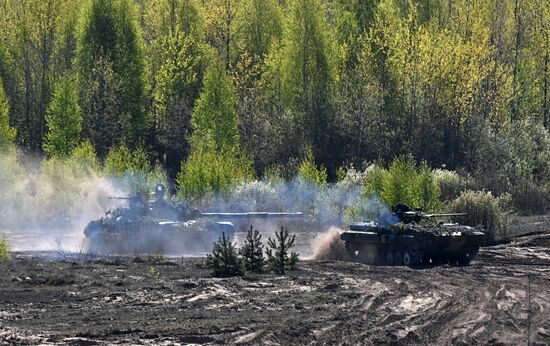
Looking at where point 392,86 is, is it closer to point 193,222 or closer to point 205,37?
point 205,37

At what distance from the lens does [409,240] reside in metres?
35.6

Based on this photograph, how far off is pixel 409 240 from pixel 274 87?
1471 inches

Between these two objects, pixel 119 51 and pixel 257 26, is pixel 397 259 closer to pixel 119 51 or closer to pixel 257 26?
pixel 119 51

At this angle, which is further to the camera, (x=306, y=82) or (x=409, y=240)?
(x=306, y=82)

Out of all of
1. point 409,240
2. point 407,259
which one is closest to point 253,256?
point 409,240

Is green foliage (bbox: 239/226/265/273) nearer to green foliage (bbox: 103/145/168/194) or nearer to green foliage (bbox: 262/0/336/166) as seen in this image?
green foliage (bbox: 103/145/168/194)

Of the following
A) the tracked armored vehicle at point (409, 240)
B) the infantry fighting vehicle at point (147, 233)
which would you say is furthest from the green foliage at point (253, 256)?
the infantry fighting vehicle at point (147, 233)

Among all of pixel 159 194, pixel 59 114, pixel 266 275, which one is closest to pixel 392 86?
pixel 59 114

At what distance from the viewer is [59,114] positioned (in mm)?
63719

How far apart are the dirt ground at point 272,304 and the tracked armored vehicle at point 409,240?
3.61ft

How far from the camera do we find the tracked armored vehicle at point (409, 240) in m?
35.3

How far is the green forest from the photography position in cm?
6344

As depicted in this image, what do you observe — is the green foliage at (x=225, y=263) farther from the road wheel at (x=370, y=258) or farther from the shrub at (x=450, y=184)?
the shrub at (x=450, y=184)

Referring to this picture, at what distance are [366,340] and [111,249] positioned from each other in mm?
22363
